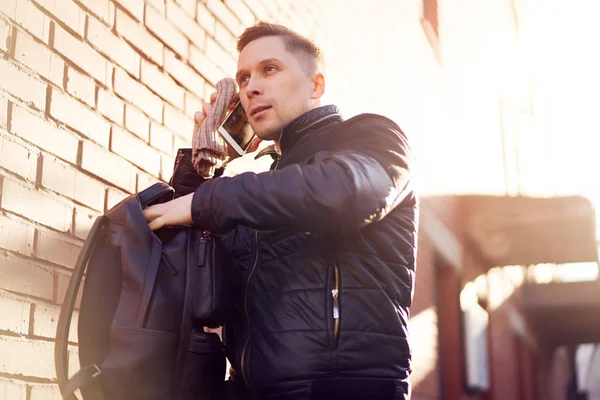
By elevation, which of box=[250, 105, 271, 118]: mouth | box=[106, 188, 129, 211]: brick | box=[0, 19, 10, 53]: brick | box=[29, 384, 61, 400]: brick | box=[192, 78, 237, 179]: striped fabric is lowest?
box=[29, 384, 61, 400]: brick

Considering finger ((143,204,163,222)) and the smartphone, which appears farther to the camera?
the smartphone

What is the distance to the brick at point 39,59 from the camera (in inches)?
93.9

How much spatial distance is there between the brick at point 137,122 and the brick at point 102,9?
1.10 ft

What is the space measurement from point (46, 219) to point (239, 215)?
0.84 metres

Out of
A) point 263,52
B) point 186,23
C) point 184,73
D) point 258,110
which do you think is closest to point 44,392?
point 258,110

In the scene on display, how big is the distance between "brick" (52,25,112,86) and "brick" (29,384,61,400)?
1.11 metres

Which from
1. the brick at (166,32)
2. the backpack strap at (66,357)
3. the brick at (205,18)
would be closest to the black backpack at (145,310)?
the backpack strap at (66,357)

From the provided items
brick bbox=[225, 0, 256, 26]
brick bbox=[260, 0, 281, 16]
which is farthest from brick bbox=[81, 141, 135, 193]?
brick bbox=[260, 0, 281, 16]

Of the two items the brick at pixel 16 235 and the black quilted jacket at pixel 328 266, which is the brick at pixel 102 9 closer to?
the brick at pixel 16 235

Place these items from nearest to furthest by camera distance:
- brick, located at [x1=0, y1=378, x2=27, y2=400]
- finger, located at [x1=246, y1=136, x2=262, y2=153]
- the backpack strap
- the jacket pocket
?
1. the backpack strap
2. the jacket pocket
3. brick, located at [x1=0, y1=378, x2=27, y2=400]
4. finger, located at [x1=246, y1=136, x2=262, y2=153]

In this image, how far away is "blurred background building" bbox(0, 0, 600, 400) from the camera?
2369mm

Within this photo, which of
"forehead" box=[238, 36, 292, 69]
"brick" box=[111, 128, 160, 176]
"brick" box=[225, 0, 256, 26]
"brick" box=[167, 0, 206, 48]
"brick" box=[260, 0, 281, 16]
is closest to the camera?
"forehead" box=[238, 36, 292, 69]

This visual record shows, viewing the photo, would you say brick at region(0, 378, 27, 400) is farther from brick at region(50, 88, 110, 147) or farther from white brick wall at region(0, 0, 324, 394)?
brick at region(50, 88, 110, 147)

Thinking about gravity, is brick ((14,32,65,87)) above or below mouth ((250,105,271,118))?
above
